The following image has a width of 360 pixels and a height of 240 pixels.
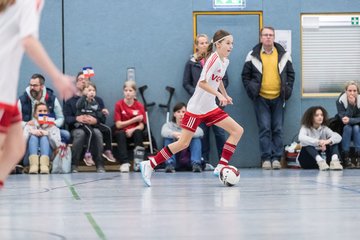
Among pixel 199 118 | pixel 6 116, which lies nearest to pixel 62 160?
pixel 199 118

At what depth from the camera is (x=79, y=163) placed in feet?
42.3

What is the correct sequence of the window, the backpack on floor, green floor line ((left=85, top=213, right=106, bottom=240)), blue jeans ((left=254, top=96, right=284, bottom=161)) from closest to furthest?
green floor line ((left=85, top=213, right=106, bottom=240)) < the backpack on floor < blue jeans ((left=254, top=96, right=284, bottom=161)) < the window

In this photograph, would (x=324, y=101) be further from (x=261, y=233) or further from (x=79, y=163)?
(x=261, y=233)

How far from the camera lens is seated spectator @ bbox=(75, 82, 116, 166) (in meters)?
12.6

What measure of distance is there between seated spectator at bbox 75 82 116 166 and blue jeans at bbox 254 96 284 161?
2.57 m

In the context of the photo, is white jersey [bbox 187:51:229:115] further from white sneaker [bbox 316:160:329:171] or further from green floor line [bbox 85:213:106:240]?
white sneaker [bbox 316:160:329:171]

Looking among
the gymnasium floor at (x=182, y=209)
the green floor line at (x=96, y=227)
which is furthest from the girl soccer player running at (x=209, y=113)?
the green floor line at (x=96, y=227)

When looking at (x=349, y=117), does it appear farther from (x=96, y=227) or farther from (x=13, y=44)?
(x=13, y=44)

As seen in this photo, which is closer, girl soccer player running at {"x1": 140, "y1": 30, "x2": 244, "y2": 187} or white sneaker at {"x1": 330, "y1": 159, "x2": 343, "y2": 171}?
girl soccer player running at {"x1": 140, "y1": 30, "x2": 244, "y2": 187}

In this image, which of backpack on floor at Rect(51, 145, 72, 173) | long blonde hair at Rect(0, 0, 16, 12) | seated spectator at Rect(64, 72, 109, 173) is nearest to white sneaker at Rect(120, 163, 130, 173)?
seated spectator at Rect(64, 72, 109, 173)

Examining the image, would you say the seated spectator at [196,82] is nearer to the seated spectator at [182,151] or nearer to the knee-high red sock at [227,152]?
the seated spectator at [182,151]

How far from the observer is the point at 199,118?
29.6ft

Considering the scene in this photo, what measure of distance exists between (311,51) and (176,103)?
8.86 feet

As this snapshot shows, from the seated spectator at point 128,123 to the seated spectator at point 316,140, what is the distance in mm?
2658
